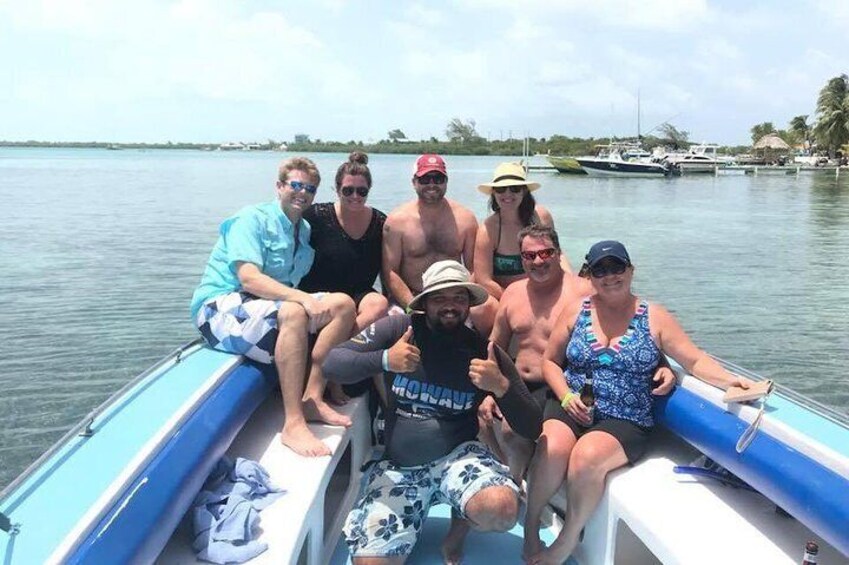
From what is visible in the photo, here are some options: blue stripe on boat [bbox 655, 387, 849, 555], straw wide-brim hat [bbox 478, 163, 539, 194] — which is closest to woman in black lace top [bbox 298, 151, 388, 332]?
straw wide-brim hat [bbox 478, 163, 539, 194]

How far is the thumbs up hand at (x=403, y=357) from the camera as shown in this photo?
2633 mm

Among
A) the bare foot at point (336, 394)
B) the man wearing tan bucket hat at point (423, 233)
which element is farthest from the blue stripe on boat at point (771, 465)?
the man wearing tan bucket hat at point (423, 233)

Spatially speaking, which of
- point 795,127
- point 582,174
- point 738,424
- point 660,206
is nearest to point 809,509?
point 738,424

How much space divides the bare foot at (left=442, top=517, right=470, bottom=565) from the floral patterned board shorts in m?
0.10

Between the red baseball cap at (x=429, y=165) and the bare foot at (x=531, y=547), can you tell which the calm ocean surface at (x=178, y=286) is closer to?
the red baseball cap at (x=429, y=165)

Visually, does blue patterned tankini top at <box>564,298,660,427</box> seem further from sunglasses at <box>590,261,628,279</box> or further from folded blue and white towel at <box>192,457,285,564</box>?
folded blue and white towel at <box>192,457,285,564</box>

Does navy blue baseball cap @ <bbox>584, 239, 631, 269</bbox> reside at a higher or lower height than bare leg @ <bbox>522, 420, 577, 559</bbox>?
higher

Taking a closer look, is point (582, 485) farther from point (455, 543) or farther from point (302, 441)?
point (302, 441)

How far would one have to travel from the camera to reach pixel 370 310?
12.1ft

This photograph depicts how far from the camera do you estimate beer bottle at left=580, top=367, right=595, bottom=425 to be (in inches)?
115

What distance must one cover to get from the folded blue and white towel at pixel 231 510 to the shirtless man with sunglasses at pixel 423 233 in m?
1.58

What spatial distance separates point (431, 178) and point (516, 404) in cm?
173

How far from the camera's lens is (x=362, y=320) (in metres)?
3.64

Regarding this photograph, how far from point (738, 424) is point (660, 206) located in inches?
1154
